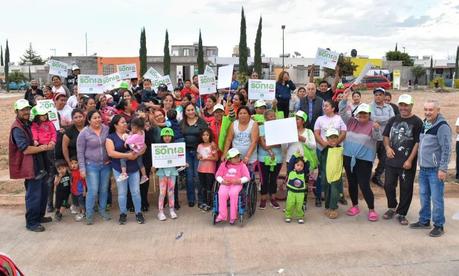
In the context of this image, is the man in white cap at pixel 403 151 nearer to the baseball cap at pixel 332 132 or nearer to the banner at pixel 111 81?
the baseball cap at pixel 332 132

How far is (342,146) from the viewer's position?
699 cm

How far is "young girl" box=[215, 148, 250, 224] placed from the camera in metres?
6.34

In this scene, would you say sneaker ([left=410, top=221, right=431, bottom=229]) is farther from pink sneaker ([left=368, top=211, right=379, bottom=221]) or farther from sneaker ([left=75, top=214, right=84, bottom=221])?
sneaker ([left=75, top=214, right=84, bottom=221])

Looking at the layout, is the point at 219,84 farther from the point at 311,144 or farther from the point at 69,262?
the point at 69,262

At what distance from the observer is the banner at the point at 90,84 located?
938cm

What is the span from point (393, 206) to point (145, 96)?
5722mm

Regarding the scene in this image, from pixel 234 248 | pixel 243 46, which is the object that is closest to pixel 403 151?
pixel 234 248

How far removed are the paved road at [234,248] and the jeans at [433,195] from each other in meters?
0.25

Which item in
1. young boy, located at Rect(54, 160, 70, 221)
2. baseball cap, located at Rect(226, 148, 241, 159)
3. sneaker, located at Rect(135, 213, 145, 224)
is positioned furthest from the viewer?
young boy, located at Rect(54, 160, 70, 221)

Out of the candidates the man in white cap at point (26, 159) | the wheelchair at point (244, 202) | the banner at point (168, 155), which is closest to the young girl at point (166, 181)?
the banner at point (168, 155)

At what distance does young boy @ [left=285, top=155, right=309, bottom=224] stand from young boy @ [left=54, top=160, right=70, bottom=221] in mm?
3357

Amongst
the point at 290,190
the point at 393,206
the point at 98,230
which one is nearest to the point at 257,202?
the point at 290,190

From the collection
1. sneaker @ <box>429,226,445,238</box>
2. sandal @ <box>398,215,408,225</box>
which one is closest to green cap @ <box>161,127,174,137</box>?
sandal @ <box>398,215,408,225</box>

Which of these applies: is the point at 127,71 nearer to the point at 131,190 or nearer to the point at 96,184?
the point at 96,184
